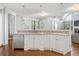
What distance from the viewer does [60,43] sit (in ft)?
14.0

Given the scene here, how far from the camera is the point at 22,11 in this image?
7.02 meters

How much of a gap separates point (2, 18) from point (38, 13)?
2381 mm

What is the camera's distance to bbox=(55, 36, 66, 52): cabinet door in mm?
4195

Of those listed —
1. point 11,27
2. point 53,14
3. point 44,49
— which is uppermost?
point 53,14

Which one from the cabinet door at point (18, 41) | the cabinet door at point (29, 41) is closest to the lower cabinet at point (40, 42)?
the cabinet door at point (29, 41)

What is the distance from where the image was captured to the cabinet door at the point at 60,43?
4.20 meters

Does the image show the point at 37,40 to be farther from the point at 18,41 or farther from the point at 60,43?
the point at 60,43

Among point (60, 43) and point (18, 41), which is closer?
point (60, 43)

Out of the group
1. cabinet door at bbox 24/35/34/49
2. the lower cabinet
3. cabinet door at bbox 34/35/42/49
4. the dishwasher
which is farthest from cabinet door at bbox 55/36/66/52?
the dishwasher

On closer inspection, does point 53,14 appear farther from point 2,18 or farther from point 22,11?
point 2,18

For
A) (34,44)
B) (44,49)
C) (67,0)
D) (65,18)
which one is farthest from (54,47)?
(67,0)

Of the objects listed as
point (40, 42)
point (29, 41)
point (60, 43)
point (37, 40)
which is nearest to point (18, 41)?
point (29, 41)

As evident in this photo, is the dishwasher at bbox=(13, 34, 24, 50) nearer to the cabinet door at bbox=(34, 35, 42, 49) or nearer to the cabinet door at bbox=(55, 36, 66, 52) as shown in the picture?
the cabinet door at bbox=(34, 35, 42, 49)

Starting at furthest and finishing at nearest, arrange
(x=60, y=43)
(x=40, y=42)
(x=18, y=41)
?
1. (x=18, y=41)
2. (x=40, y=42)
3. (x=60, y=43)
